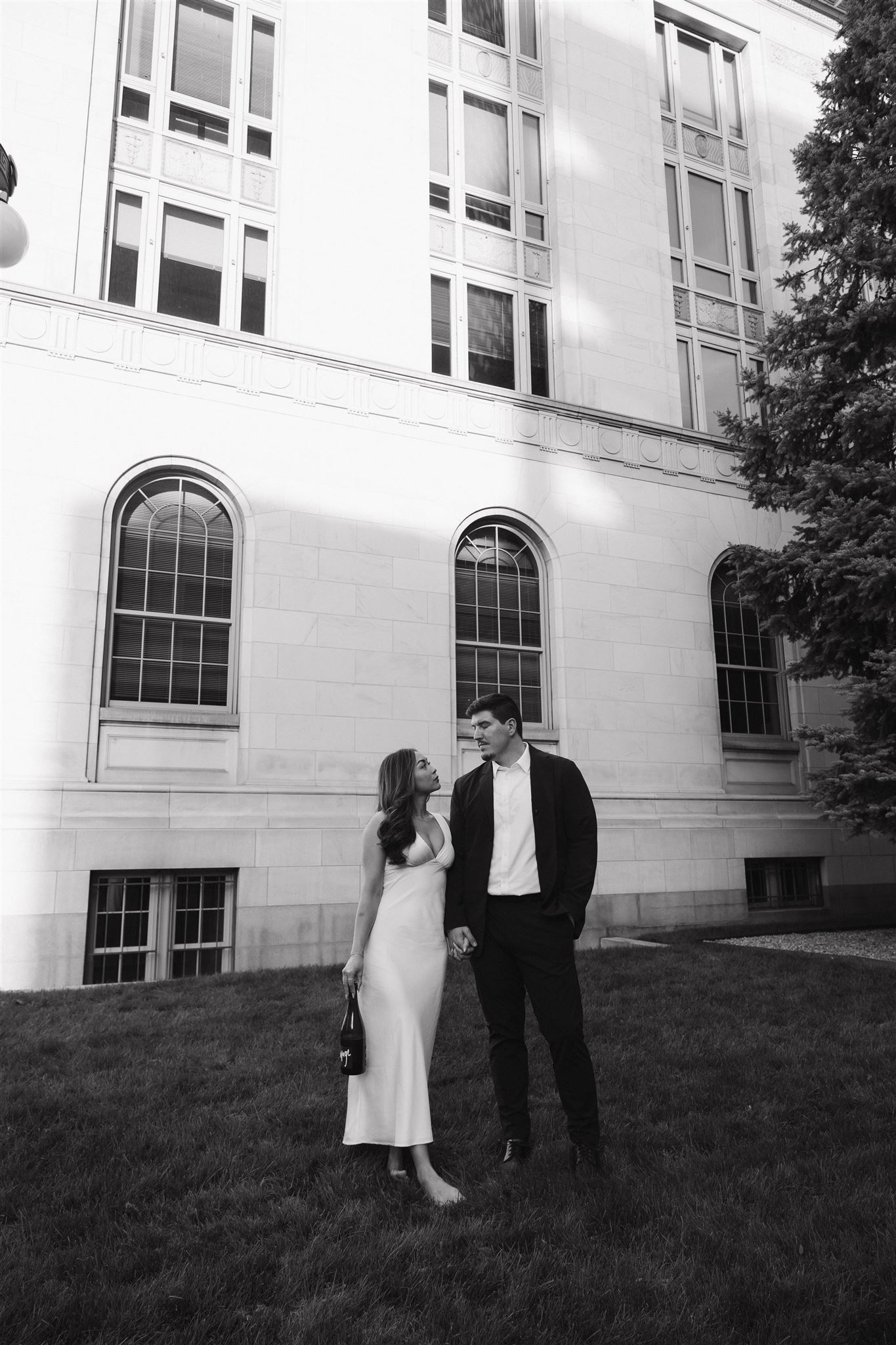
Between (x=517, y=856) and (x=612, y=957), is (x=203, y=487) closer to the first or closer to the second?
(x=612, y=957)

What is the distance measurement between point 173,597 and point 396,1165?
31.0 feet

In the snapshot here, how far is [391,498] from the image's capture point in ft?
45.0

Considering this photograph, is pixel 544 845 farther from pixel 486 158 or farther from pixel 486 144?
pixel 486 144

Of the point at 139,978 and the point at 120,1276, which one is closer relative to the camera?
the point at 120,1276

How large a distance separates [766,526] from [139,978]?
42.0 feet

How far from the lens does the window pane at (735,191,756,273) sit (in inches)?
728

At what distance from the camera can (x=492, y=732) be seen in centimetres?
495

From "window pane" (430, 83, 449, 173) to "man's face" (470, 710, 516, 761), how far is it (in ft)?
45.1

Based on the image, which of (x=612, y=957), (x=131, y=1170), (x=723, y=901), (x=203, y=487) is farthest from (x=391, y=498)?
(x=131, y=1170)

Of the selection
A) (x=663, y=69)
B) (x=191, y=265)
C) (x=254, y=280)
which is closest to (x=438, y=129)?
(x=254, y=280)

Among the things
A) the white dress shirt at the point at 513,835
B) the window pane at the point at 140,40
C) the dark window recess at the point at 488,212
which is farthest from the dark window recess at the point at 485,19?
the white dress shirt at the point at 513,835

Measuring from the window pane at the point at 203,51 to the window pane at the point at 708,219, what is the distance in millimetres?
9010

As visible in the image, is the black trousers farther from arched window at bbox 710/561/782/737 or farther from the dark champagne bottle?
arched window at bbox 710/561/782/737

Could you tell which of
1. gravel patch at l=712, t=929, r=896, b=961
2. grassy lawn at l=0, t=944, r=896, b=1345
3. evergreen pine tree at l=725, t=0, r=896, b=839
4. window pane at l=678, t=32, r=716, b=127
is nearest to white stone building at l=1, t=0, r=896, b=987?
window pane at l=678, t=32, r=716, b=127
